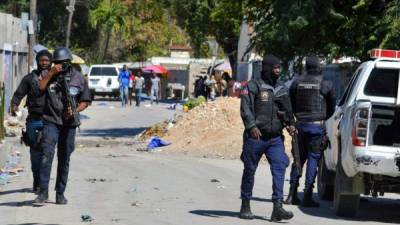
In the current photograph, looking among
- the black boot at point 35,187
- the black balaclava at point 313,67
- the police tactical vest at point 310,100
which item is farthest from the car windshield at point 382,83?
the black boot at point 35,187

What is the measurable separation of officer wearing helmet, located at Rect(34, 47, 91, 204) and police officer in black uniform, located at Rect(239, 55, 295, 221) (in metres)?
2.27

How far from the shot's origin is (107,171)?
1712cm

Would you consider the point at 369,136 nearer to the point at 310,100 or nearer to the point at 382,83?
the point at 382,83

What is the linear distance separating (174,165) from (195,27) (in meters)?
36.6

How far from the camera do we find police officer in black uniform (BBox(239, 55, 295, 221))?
10.8 m

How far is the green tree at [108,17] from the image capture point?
7050 cm

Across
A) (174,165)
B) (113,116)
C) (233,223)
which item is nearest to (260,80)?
(233,223)

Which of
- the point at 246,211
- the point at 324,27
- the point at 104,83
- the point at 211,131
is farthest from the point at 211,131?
the point at 104,83

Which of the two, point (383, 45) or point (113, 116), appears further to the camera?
point (113, 116)

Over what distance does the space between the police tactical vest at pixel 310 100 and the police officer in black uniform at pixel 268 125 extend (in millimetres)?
1624

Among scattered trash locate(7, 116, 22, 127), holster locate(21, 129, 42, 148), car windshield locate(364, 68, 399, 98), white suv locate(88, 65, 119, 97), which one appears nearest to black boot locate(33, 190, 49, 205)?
holster locate(21, 129, 42, 148)

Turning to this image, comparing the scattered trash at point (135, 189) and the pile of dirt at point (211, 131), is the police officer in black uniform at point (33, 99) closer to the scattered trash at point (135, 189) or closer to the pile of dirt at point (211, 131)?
the scattered trash at point (135, 189)

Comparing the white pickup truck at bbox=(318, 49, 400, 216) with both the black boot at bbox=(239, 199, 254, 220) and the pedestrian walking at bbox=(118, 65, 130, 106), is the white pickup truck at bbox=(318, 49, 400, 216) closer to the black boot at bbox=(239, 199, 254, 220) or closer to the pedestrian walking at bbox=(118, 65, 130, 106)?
the black boot at bbox=(239, 199, 254, 220)

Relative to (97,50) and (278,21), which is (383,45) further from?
(97,50)
